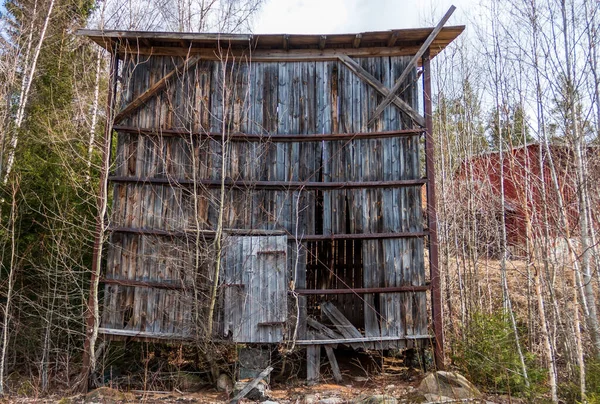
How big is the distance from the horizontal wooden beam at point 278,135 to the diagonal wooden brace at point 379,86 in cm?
31

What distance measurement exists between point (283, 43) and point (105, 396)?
7728 mm

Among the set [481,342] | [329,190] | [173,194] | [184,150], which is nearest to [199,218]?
[173,194]

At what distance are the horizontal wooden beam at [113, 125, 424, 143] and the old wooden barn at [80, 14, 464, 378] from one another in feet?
0.10

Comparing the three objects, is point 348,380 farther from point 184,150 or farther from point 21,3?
point 21,3

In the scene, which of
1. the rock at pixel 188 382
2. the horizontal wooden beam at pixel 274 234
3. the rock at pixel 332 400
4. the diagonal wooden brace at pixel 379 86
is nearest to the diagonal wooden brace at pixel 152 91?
the horizontal wooden beam at pixel 274 234

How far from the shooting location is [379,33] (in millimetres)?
9398

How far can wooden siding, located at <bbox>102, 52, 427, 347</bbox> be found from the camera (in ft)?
30.1

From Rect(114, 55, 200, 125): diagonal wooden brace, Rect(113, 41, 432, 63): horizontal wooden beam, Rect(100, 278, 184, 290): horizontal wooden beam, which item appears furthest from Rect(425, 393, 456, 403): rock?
Rect(114, 55, 200, 125): diagonal wooden brace

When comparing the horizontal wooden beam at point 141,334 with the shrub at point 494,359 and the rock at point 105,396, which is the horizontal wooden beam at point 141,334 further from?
the shrub at point 494,359

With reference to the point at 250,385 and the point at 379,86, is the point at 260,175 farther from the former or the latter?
the point at 250,385

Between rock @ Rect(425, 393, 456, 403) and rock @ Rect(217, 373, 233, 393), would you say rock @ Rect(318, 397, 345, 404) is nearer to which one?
rock @ Rect(425, 393, 456, 403)

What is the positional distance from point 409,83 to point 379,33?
1.23 m

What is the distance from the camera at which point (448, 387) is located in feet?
25.3

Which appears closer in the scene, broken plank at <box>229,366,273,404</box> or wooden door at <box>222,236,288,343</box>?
broken plank at <box>229,366,273,404</box>
